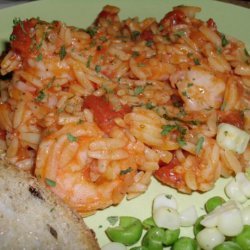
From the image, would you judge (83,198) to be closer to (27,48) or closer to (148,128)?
(148,128)

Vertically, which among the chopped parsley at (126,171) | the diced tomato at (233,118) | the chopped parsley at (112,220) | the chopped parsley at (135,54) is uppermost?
the chopped parsley at (135,54)

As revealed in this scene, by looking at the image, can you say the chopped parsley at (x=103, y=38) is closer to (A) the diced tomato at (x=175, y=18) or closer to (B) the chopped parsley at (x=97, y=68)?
(B) the chopped parsley at (x=97, y=68)

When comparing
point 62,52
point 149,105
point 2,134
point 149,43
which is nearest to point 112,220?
point 149,105

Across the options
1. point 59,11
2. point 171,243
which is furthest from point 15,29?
point 171,243

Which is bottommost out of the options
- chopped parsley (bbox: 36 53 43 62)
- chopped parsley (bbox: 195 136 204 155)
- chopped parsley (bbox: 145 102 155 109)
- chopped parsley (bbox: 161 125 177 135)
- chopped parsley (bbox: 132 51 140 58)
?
chopped parsley (bbox: 195 136 204 155)

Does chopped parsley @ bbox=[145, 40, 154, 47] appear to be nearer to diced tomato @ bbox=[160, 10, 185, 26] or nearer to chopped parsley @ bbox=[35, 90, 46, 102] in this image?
diced tomato @ bbox=[160, 10, 185, 26]

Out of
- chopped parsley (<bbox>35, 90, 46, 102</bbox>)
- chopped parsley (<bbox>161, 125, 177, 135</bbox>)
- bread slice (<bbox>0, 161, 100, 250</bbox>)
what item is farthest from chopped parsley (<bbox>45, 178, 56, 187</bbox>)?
chopped parsley (<bbox>161, 125, 177, 135</bbox>)

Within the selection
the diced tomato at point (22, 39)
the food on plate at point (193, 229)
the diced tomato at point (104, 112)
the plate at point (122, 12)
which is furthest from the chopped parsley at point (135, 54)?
the food on plate at point (193, 229)
